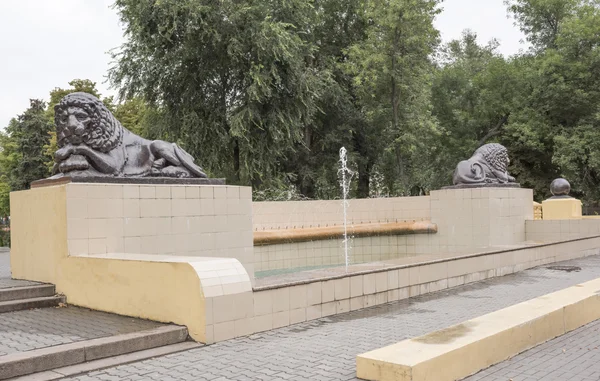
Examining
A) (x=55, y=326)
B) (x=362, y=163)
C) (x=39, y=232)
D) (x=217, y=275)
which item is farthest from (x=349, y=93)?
(x=55, y=326)

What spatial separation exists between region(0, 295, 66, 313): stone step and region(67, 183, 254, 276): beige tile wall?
60 cm

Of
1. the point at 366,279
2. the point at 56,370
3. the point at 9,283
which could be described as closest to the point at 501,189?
the point at 366,279

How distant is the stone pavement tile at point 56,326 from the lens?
17.2 feet

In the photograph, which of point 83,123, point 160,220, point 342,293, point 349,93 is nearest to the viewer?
point 342,293

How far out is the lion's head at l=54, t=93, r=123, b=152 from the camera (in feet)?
26.5

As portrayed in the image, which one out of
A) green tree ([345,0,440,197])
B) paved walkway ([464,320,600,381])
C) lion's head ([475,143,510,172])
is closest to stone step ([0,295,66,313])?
paved walkway ([464,320,600,381])

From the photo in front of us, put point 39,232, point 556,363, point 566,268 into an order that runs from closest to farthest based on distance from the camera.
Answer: point 556,363 < point 39,232 < point 566,268

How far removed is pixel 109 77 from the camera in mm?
22844

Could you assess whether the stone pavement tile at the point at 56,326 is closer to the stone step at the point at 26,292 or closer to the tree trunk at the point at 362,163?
the stone step at the point at 26,292

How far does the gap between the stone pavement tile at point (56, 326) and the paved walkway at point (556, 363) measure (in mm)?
3319

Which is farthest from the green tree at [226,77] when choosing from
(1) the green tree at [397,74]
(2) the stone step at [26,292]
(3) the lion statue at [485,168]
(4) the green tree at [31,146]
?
(4) the green tree at [31,146]

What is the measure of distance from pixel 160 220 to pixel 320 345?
3838mm

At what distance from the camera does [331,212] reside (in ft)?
53.3

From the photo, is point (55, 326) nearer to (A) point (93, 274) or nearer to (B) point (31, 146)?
(A) point (93, 274)
